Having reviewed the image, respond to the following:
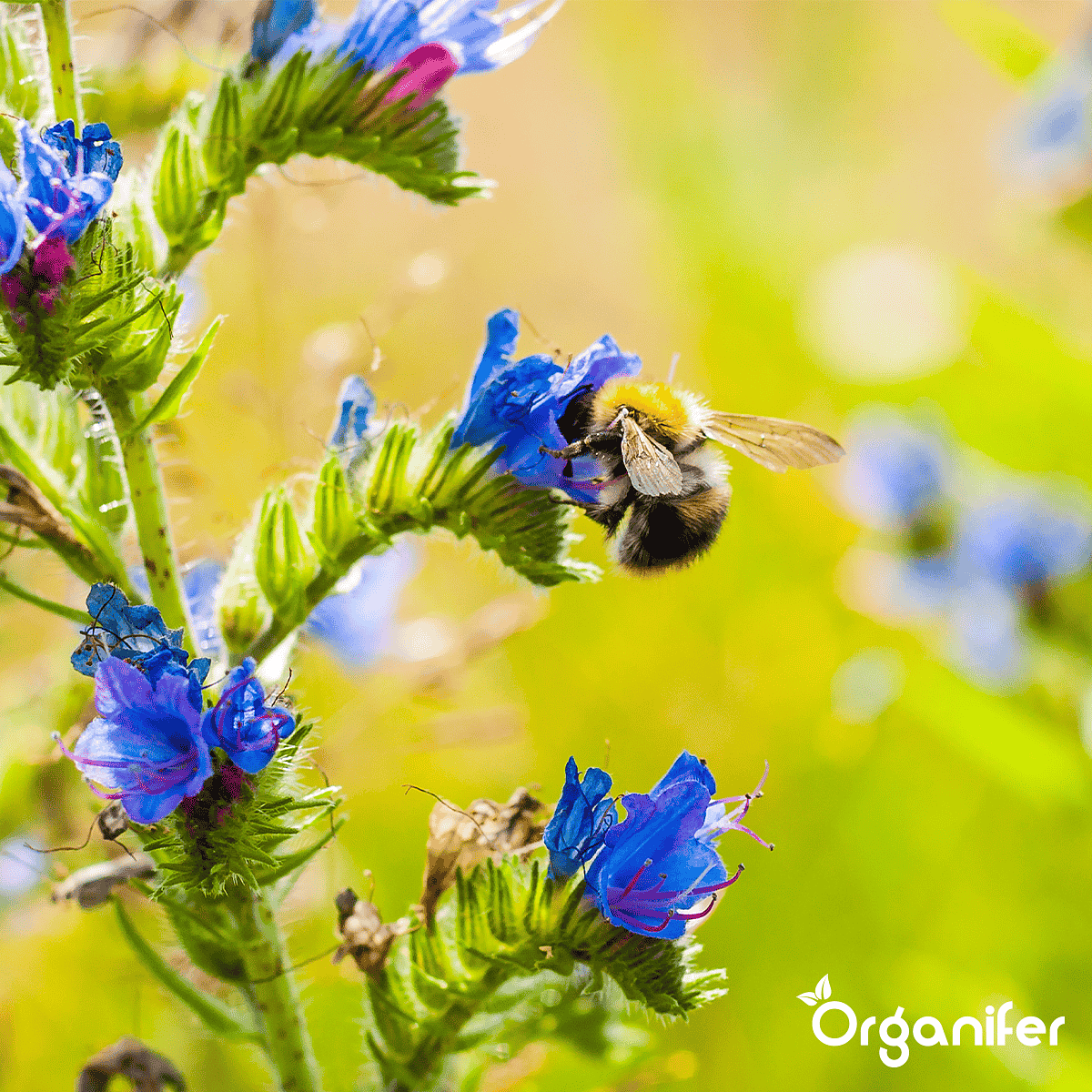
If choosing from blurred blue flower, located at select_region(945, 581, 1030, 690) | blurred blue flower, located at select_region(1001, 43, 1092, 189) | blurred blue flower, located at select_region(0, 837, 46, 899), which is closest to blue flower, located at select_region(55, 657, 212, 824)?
blurred blue flower, located at select_region(0, 837, 46, 899)

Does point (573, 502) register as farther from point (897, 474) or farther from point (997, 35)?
point (997, 35)

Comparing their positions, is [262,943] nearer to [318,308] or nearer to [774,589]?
[774,589]

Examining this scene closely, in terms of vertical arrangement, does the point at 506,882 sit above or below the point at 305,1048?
above

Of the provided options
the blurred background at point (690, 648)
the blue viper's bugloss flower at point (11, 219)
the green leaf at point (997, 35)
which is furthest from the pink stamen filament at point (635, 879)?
the green leaf at point (997, 35)

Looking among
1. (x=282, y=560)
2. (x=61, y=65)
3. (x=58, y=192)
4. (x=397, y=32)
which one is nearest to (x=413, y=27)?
(x=397, y=32)

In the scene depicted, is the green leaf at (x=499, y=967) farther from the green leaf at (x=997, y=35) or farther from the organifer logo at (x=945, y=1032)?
the green leaf at (x=997, y=35)

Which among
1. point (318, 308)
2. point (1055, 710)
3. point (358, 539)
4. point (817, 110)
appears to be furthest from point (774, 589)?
point (817, 110)

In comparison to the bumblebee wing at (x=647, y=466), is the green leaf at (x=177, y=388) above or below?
below
